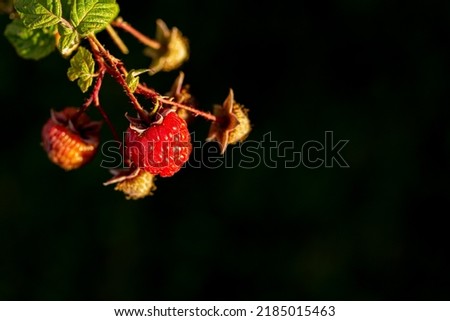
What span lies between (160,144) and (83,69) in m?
0.13

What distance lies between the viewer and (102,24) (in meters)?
0.83

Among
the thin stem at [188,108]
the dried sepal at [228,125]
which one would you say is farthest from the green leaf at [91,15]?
the dried sepal at [228,125]

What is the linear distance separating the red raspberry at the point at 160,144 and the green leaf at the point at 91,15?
129mm

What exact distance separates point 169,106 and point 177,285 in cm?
111

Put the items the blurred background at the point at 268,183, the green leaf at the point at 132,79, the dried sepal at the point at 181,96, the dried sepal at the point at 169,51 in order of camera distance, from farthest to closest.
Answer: the blurred background at the point at 268,183 < the dried sepal at the point at 169,51 < the dried sepal at the point at 181,96 < the green leaf at the point at 132,79

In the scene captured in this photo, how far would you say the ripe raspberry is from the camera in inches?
39.6

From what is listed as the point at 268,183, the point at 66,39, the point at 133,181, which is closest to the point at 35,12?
the point at 66,39

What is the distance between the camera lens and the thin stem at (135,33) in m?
0.98

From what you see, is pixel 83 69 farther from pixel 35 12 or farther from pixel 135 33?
pixel 135 33

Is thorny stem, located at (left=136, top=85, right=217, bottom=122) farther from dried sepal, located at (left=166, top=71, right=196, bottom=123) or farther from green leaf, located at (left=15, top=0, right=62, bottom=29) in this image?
green leaf, located at (left=15, top=0, right=62, bottom=29)

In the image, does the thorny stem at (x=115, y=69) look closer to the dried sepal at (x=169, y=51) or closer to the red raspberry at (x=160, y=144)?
the red raspberry at (x=160, y=144)

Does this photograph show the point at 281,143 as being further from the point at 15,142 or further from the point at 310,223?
the point at 15,142
